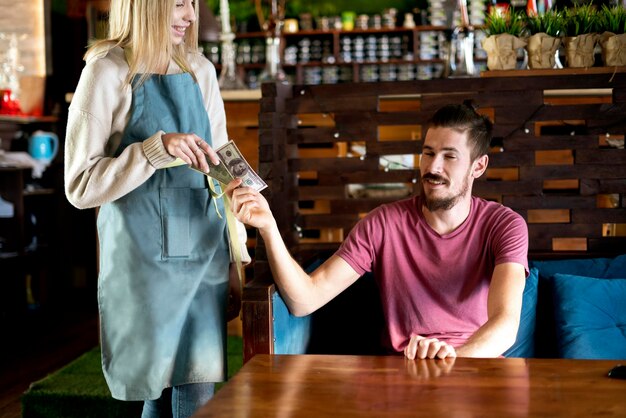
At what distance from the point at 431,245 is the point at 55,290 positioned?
475 centimetres

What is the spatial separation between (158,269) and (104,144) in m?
0.32

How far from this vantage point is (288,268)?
2.02m

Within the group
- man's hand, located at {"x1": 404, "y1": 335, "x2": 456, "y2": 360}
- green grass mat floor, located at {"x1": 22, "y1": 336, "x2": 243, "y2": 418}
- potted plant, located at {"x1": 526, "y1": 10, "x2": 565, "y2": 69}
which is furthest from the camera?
green grass mat floor, located at {"x1": 22, "y1": 336, "x2": 243, "y2": 418}

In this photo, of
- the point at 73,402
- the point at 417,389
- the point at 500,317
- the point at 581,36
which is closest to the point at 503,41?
the point at 581,36

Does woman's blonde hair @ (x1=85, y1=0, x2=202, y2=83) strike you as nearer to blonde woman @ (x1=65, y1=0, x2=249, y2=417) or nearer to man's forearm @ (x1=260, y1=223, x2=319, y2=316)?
blonde woman @ (x1=65, y1=0, x2=249, y2=417)

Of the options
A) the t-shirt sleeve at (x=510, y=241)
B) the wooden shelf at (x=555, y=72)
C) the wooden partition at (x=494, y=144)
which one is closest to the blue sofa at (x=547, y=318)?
the wooden partition at (x=494, y=144)

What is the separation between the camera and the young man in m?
2.12

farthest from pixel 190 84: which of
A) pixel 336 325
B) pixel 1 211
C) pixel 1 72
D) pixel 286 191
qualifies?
pixel 1 72

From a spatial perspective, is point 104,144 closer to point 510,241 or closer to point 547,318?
point 510,241

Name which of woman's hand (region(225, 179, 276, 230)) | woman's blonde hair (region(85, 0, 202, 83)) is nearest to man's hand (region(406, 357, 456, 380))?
woman's hand (region(225, 179, 276, 230))

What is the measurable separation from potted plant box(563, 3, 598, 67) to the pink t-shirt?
2.45ft

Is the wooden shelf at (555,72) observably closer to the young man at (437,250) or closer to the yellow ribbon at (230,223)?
the young man at (437,250)

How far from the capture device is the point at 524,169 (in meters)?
2.69

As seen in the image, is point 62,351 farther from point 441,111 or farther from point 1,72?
point 441,111
